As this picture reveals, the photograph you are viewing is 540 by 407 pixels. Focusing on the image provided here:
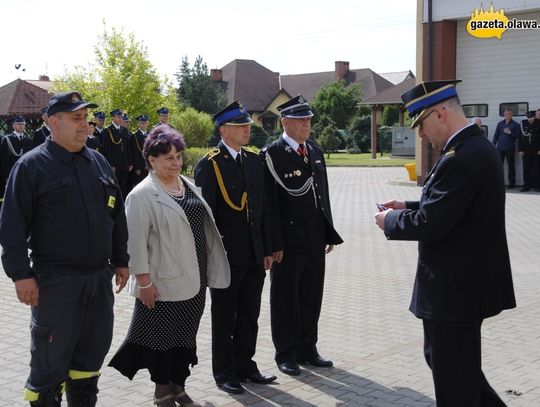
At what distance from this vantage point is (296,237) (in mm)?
5828

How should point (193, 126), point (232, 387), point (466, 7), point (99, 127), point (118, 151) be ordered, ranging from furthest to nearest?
point (193, 126) < point (466, 7) < point (99, 127) < point (118, 151) < point (232, 387)

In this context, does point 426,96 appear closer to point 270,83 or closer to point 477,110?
point 477,110

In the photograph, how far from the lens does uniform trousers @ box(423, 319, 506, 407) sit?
3.82m

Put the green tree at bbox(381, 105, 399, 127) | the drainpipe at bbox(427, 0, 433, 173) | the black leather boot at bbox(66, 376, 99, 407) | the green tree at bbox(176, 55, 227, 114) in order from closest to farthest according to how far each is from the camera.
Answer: the black leather boot at bbox(66, 376, 99, 407) < the drainpipe at bbox(427, 0, 433, 173) < the green tree at bbox(176, 55, 227, 114) < the green tree at bbox(381, 105, 399, 127)

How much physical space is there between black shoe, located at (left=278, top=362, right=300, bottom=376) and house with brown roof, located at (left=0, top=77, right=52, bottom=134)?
37.7 metres

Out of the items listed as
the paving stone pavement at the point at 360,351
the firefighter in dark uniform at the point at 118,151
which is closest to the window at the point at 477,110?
the firefighter in dark uniform at the point at 118,151

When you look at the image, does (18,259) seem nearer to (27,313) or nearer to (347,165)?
(27,313)

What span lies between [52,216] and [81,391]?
3.62 feet

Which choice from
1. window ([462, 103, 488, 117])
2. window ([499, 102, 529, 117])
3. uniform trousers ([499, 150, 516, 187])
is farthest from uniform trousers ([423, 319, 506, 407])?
window ([462, 103, 488, 117])

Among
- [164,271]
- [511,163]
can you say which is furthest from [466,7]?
[164,271]

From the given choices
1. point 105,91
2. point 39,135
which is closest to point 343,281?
point 39,135

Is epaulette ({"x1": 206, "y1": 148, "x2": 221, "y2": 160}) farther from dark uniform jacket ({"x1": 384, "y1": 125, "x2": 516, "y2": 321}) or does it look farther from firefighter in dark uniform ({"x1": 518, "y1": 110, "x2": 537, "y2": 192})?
firefighter in dark uniform ({"x1": 518, "y1": 110, "x2": 537, "y2": 192})

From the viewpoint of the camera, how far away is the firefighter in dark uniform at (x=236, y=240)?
537 cm

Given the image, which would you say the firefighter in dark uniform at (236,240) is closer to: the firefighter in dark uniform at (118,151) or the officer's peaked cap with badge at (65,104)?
the officer's peaked cap with badge at (65,104)
